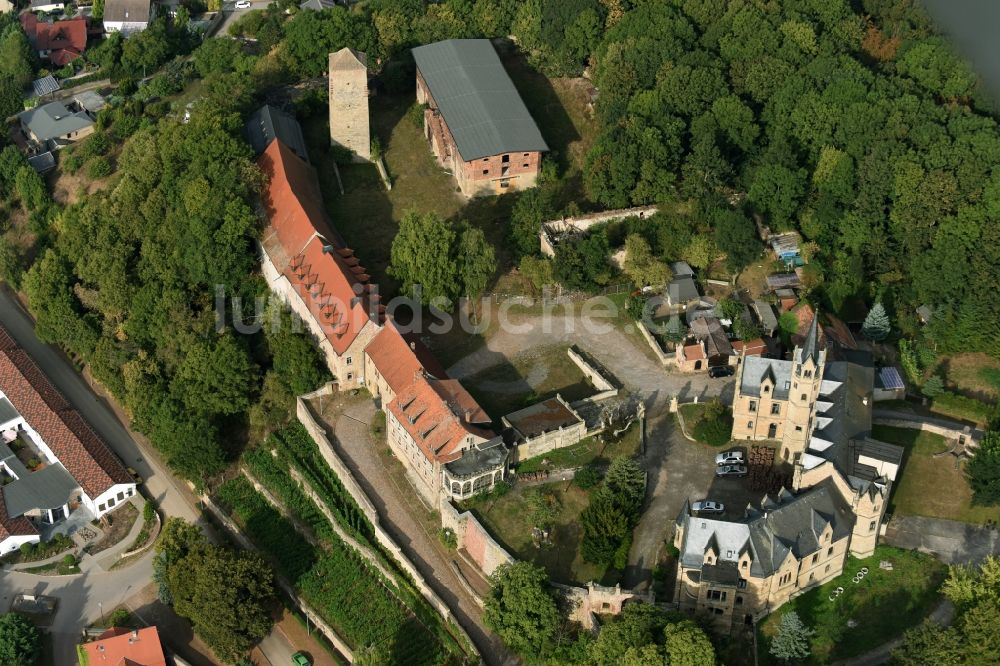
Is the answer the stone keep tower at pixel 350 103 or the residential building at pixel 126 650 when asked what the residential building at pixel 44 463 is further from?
the stone keep tower at pixel 350 103

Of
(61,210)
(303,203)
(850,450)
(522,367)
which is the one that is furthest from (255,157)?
(850,450)

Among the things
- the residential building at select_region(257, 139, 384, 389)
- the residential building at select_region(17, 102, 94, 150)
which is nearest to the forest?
the residential building at select_region(257, 139, 384, 389)

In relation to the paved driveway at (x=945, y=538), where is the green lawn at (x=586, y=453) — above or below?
above

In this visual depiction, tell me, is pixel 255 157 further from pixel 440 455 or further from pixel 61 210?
pixel 440 455

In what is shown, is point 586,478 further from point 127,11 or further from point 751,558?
point 127,11

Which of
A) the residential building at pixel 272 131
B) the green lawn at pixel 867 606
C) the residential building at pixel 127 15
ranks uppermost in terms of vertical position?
the residential building at pixel 127 15

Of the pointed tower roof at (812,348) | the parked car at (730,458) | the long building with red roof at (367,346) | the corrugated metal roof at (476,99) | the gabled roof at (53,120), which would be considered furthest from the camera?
the gabled roof at (53,120)

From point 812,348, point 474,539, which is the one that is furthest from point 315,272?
point 812,348

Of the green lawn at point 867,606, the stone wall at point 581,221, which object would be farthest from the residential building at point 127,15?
the green lawn at point 867,606
